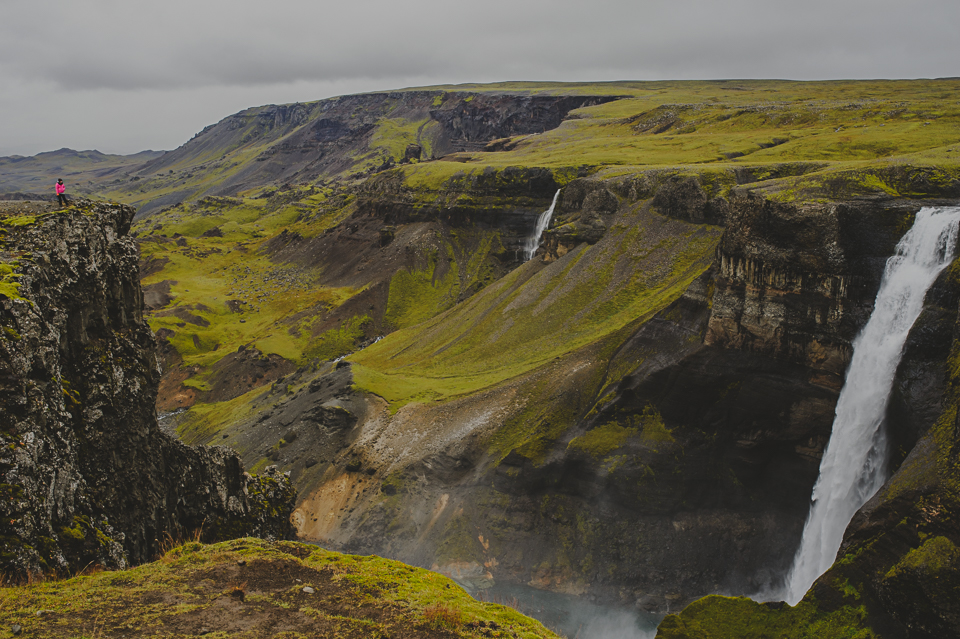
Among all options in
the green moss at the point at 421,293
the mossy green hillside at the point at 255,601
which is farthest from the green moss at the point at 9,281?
the green moss at the point at 421,293

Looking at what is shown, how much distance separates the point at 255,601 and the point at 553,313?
1902 inches

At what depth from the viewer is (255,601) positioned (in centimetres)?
1328

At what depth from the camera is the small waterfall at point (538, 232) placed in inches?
3470

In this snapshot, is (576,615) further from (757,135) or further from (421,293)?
(757,135)

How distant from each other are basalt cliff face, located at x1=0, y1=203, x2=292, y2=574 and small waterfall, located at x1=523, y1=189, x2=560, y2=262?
71024mm

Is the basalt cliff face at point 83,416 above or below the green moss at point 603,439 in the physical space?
above

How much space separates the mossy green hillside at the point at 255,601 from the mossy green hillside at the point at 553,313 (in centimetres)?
3548

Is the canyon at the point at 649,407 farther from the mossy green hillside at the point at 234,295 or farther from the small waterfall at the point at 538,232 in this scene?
the small waterfall at the point at 538,232

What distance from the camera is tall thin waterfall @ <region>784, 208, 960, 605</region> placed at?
2877cm

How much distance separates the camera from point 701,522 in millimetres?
36875

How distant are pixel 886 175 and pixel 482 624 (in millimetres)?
38087

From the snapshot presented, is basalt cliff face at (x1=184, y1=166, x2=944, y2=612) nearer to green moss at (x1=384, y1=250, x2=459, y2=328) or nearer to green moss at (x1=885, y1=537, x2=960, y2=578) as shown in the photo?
green moss at (x1=885, y1=537, x2=960, y2=578)


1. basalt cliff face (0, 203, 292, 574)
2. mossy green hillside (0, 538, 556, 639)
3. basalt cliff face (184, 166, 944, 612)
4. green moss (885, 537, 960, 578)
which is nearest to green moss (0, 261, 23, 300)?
basalt cliff face (0, 203, 292, 574)

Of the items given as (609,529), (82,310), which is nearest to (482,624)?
(82,310)
